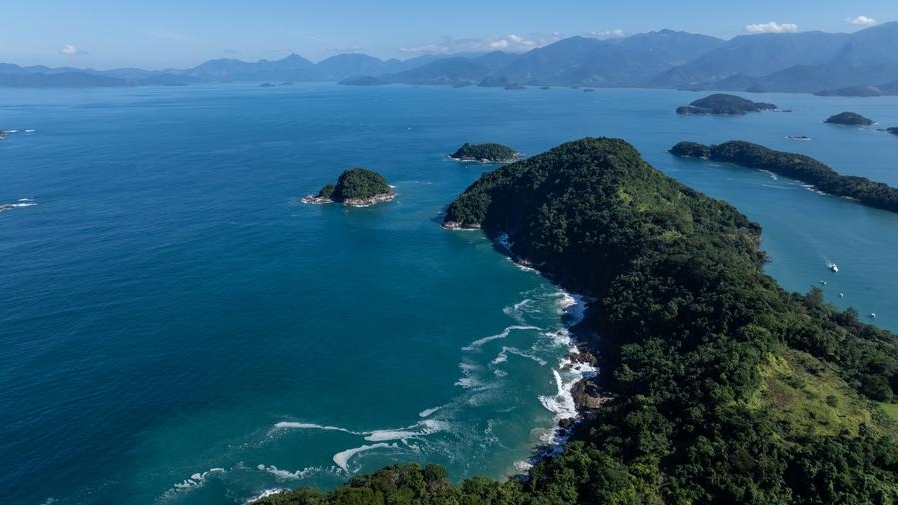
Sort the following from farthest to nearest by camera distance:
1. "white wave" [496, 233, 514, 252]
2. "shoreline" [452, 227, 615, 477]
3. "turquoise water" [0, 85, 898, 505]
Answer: "white wave" [496, 233, 514, 252] → "shoreline" [452, 227, 615, 477] → "turquoise water" [0, 85, 898, 505]

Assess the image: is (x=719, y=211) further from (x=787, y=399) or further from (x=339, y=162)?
(x=339, y=162)

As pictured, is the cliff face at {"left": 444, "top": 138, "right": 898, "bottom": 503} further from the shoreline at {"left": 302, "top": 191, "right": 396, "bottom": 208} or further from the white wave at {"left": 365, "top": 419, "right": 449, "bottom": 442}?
the shoreline at {"left": 302, "top": 191, "right": 396, "bottom": 208}

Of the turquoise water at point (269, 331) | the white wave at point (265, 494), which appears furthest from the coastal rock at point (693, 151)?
the white wave at point (265, 494)

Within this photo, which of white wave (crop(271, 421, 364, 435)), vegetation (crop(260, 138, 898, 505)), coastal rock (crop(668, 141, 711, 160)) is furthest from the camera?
coastal rock (crop(668, 141, 711, 160))

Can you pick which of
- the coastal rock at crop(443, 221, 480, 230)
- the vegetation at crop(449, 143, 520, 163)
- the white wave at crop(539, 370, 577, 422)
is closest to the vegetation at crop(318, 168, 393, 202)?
the coastal rock at crop(443, 221, 480, 230)

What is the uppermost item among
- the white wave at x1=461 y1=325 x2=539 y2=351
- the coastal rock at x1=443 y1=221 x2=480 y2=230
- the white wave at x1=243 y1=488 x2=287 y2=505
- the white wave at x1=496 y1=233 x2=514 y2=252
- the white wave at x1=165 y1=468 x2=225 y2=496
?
the coastal rock at x1=443 y1=221 x2=480 y2=230

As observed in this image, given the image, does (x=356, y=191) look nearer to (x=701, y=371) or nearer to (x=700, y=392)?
(x=701, y=371)
